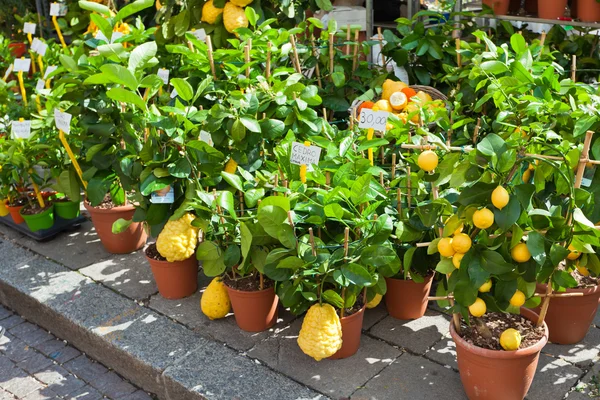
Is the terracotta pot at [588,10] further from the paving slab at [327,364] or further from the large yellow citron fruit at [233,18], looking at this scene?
the paving slab at [327,364]

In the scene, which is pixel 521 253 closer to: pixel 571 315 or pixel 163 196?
pixel 571 315

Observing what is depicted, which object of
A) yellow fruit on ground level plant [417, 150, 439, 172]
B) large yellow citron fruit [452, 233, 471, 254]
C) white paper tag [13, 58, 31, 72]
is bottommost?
large yellow citron fruit [452, 233, 471, 254]

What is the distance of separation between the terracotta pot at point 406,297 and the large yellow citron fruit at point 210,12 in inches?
69.2

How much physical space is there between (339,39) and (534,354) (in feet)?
7.48

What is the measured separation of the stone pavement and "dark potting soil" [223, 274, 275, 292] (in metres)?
0.20

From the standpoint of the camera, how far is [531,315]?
2422 millimetres

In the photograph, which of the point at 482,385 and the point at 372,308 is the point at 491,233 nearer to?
the point at 482,385

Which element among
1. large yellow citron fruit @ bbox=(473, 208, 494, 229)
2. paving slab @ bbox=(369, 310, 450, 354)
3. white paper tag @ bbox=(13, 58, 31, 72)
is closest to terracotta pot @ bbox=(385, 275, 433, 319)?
paving slab @ bbox=(369, 310, 450, 354)

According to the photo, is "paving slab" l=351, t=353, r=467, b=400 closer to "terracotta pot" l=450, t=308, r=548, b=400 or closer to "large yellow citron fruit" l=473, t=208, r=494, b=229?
"terracotta pot" l=450, t=308, r=548, b=400

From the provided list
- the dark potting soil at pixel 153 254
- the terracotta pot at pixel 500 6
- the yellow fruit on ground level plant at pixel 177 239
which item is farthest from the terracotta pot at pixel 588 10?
the dark potting soil at pixel 153 254

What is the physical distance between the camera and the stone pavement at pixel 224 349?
8.10ft

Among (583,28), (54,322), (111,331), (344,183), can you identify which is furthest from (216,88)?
(583,28)

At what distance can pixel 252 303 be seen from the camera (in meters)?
2.78

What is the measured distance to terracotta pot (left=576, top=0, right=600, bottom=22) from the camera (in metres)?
3.69
